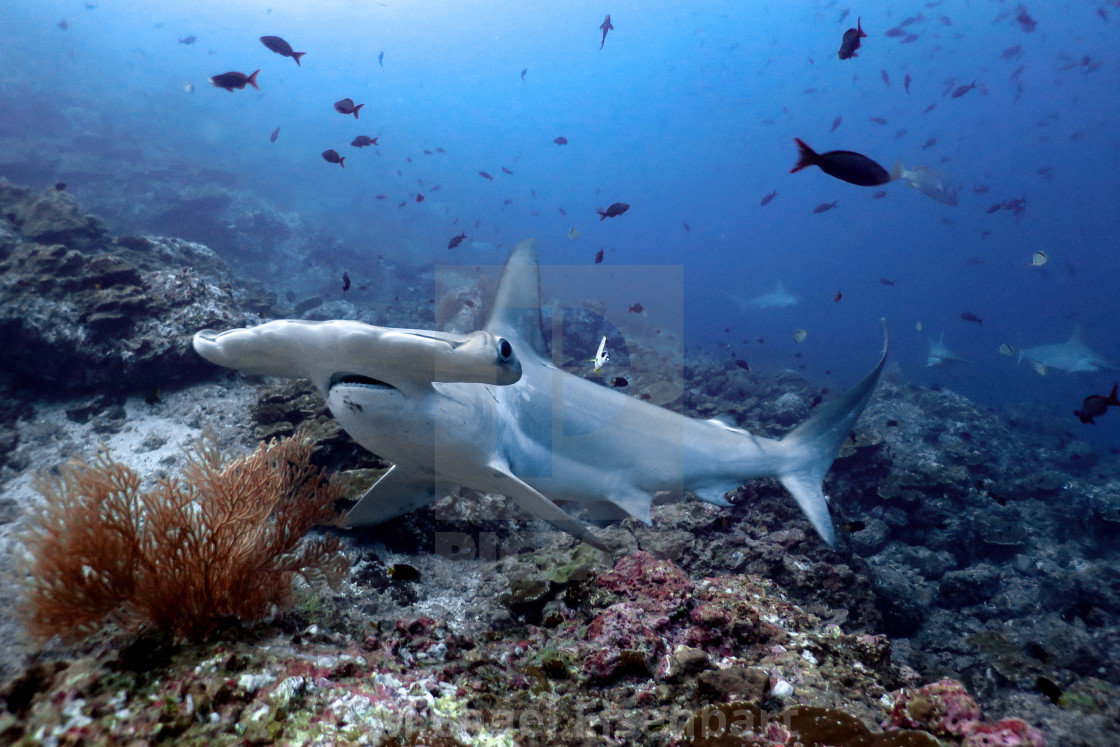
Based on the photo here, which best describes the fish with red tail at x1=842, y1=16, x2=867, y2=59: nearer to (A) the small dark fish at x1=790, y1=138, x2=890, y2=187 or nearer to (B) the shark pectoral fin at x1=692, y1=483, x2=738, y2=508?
(A) the small dark fish at x1=790, y1=138, x2=890, y2=187

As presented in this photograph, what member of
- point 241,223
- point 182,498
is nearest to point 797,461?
point 182,498

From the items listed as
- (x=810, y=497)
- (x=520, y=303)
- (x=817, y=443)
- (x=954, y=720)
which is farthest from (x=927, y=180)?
(x=954, y=720)

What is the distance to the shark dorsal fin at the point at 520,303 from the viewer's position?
388 cm

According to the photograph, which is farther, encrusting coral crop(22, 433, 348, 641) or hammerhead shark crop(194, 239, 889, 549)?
hammerhead shark crop(194, 239, 889, 549)

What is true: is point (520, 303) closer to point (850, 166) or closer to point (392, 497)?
point (392, 497)

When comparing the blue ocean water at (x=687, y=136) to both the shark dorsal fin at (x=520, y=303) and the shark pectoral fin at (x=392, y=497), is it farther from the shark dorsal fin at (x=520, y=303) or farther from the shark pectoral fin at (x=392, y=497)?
the shark pectoral fin at (x=392, y=497)

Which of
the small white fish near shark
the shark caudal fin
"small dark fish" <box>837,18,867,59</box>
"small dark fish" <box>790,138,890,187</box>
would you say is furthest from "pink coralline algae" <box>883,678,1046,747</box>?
"small dark fish" <box>837,18,867,59</box>

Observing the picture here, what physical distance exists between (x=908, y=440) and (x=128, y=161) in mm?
46259

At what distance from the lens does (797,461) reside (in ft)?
13.6

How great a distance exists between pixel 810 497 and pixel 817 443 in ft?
1.62

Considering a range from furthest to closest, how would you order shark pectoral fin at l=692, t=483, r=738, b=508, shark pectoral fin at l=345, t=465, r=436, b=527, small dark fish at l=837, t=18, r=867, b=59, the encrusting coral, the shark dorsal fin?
small dark fish at l=837, t=18, r=867, b=59 < shark pectoral fin at l=692, t=483, r=738, b=508 < the shark dorsal fin < shark pectoral fin at l=345, t=465, r=436, b=527 < the encrusting coral

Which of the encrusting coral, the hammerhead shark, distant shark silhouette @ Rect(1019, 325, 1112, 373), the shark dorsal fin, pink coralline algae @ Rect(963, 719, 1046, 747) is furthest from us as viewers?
distant shark silhouette @ Rect(1019, 325, 1112, 373)

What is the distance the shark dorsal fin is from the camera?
388 centimetres

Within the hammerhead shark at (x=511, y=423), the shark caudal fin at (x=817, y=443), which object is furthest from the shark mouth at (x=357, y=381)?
the shark caudal fin at (x=817, y=443)
